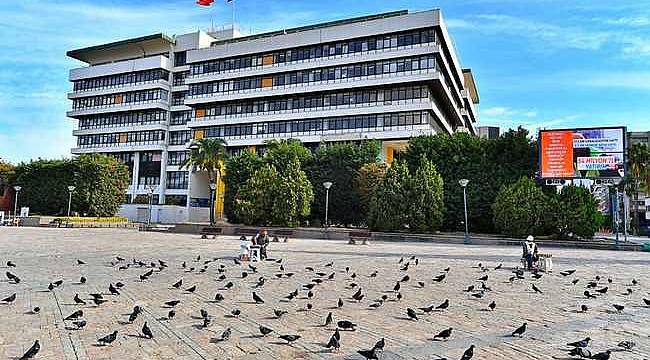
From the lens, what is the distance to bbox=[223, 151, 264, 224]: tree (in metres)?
46.7

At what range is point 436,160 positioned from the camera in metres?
40.4

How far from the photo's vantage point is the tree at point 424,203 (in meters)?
35.8

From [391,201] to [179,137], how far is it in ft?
160

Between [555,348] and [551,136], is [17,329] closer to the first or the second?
[555,348]

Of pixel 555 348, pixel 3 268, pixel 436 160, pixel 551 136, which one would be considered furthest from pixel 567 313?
pixel 436 160

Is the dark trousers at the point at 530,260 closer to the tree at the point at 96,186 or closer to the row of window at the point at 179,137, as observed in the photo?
the tree at the point at 96,186

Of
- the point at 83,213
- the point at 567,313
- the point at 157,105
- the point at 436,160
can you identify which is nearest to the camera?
the point at 567,313

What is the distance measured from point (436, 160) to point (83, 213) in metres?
41.1

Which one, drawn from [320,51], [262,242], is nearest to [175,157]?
[320,51]

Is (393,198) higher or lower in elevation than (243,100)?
lower

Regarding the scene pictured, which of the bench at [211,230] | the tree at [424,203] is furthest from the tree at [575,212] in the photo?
the bench at [211,230]

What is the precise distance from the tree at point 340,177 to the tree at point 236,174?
16.9 ft

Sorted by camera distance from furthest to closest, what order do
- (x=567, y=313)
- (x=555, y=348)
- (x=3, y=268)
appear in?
(x=3, y=268) → (x=567, y=313) → (x=555, y=348)

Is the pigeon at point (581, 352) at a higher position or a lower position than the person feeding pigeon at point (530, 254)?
lower
